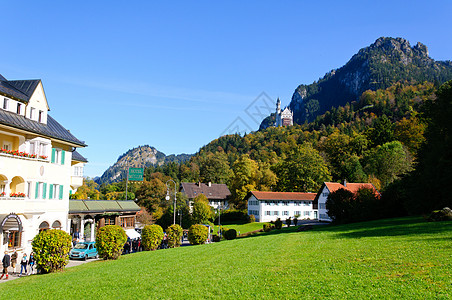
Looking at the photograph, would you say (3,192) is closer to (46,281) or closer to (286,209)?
(46,281)

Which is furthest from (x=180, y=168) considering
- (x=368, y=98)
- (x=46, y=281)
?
(x=46, y=281)

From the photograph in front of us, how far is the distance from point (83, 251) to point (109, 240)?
6244mm

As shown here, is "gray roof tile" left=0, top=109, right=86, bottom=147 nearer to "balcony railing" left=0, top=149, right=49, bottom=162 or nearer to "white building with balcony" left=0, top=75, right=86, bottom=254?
"white building with balcony" left=0, top=75, right=86, bottom=254

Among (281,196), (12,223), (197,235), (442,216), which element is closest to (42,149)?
(12,223)

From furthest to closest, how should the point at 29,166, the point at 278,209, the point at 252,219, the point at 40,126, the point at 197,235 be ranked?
the point at 278,209
the point at 252,219
the point at 197,235
the point at 40,126
the point at 29,166

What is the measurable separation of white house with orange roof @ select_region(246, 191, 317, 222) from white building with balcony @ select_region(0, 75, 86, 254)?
4901cm

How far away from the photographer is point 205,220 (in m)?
62.2

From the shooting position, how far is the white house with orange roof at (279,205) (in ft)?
244

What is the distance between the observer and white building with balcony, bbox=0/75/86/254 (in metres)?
24.4

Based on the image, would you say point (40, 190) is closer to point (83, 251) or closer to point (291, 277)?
point (83, 251)

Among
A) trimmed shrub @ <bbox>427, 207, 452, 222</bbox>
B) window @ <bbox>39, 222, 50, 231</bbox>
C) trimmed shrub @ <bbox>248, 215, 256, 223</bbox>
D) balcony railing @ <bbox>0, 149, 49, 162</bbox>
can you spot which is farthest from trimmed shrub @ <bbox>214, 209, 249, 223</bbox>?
balcony railing @ <bbox>0, 149, 49, 162</bbox>

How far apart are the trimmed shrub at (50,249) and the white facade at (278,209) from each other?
5677 cm

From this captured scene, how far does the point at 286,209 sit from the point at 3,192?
62.8 metres

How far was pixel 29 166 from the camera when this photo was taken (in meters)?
26.2
